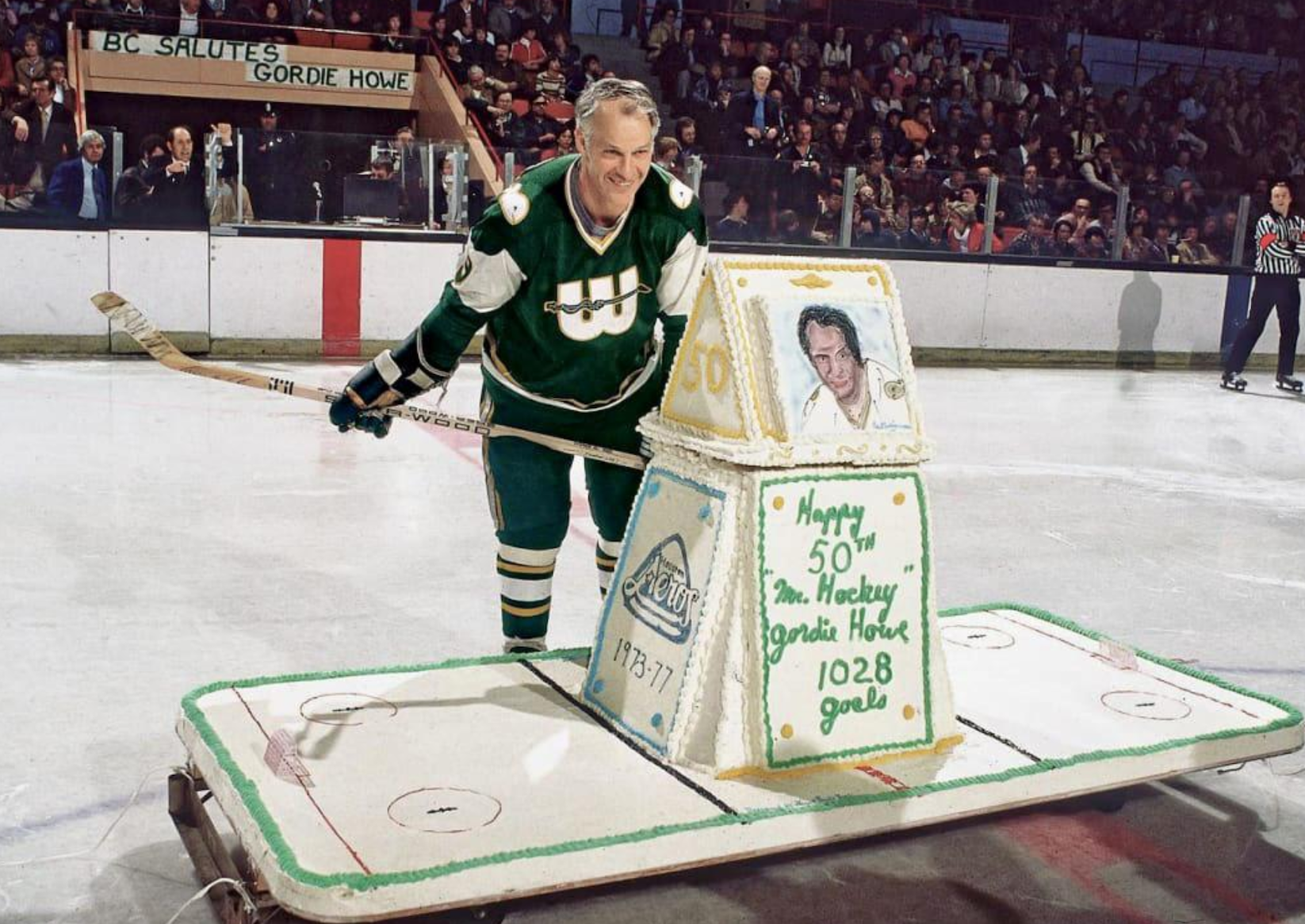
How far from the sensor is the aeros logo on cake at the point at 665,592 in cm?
263

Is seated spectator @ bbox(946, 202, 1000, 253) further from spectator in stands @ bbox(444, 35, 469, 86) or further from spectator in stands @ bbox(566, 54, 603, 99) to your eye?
spectator in stands @ bbox(444, 35, 469, 86)

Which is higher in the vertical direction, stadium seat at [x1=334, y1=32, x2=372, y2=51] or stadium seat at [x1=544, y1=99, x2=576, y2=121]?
stadium seat at [x1=334, y1=32, x2=372, y2=51]

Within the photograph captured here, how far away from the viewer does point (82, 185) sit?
8.64 metres

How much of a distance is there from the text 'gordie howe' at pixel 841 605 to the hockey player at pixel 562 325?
0.67 metres

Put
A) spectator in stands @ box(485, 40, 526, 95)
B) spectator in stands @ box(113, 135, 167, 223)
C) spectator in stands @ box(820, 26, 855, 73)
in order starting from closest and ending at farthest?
1. spectator in stands @ box(113, 135, 167, 223)
2. spectator in stands @ box(485, 40, 526, 95)
3. spectator in stands @ box(820, 26, 855, 73)

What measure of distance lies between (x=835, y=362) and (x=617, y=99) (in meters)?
0.66

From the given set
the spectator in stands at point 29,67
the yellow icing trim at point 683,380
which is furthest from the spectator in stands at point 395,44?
the yellow icing trim at point 683,380

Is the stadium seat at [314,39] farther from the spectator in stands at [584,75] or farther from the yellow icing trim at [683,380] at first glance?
the yellow icing trim at [683,380]

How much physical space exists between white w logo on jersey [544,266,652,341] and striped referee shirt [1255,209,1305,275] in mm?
7893

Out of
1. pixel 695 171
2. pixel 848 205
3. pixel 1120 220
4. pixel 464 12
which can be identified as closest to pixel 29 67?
pixel 464 12

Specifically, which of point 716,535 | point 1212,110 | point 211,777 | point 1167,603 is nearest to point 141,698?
point 211,777

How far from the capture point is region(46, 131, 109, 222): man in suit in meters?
8.61

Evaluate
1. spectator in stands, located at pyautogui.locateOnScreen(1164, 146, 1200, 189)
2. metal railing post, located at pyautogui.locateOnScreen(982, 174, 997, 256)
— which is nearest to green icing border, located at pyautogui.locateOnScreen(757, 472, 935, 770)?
metal railing post, located at pyautogui.locateOnScreen(982, 174, 997, 256)

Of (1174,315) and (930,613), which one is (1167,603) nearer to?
(930,613)
